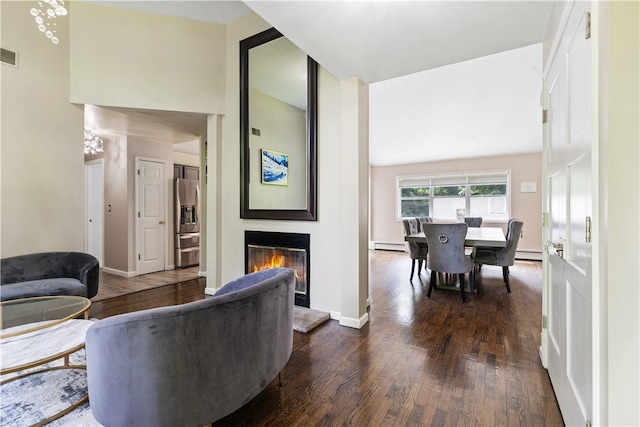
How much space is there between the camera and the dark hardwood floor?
1.50 m

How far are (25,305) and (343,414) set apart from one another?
7.69 feet

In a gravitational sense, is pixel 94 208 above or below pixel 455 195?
below

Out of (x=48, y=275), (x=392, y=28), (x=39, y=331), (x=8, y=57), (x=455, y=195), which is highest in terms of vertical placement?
(x=8, y=57)

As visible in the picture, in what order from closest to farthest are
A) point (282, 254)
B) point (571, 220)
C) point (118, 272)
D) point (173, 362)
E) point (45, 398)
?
point (173, 362)
point (571, 220)
point (45, 398)
point (282, 254)
point (118, 272)

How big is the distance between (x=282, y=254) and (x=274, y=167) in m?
1.05

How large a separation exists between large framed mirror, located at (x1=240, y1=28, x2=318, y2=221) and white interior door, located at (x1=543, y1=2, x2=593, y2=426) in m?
1.94

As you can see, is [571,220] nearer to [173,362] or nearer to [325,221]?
[173,362]

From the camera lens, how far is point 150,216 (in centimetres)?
505

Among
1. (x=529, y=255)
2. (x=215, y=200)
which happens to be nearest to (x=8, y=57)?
(x=215, y=200)

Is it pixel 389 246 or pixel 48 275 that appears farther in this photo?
pixel 389 246

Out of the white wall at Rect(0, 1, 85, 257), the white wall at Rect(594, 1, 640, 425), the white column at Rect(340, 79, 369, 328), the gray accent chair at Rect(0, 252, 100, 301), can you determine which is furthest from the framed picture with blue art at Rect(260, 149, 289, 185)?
the white wall at Rect(594, 1, 640, 425)

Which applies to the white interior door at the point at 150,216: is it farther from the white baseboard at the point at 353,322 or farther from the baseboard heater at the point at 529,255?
the baseboard heater at the point at 529,255

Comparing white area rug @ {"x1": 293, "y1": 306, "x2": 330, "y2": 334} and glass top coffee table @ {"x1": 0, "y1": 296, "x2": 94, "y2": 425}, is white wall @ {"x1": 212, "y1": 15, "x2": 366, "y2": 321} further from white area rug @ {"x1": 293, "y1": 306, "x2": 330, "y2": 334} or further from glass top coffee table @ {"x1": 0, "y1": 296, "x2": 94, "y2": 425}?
glass top coffee table @ {"x1": 0, "y1": 296, "x2": 94, "y2": 425}

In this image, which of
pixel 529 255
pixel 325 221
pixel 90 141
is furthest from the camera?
pixel 529 255
